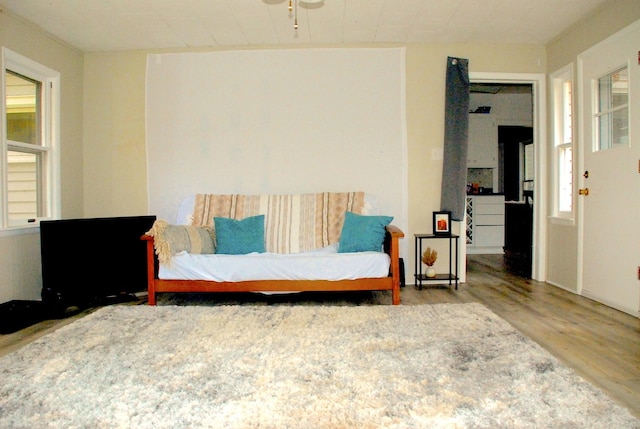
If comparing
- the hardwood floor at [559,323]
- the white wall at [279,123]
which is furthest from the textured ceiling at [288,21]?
the hardwood floor at [559,323]

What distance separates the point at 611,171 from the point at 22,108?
466cm

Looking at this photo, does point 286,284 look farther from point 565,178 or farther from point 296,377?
point 565,178

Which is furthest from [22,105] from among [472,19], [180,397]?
[472,19]

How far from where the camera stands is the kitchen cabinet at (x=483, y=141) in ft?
22.1

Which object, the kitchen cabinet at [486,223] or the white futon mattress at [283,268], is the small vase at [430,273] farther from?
the kitchen cabinet at [486,223]

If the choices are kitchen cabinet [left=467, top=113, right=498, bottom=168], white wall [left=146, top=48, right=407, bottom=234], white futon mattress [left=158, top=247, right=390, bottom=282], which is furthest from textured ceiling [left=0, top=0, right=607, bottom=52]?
kitchen cabinet [left=467, top=113, right=498, bottom=168]

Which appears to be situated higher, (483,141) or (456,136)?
(483,141)

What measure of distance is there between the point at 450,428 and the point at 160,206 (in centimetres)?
343

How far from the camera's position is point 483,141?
267 inches

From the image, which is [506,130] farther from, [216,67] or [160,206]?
[160,206]

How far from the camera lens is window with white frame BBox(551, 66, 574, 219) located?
371 cm

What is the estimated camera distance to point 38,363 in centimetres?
194

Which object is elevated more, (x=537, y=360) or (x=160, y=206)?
(x=160, y=206)

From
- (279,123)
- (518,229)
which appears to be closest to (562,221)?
(279,123)
